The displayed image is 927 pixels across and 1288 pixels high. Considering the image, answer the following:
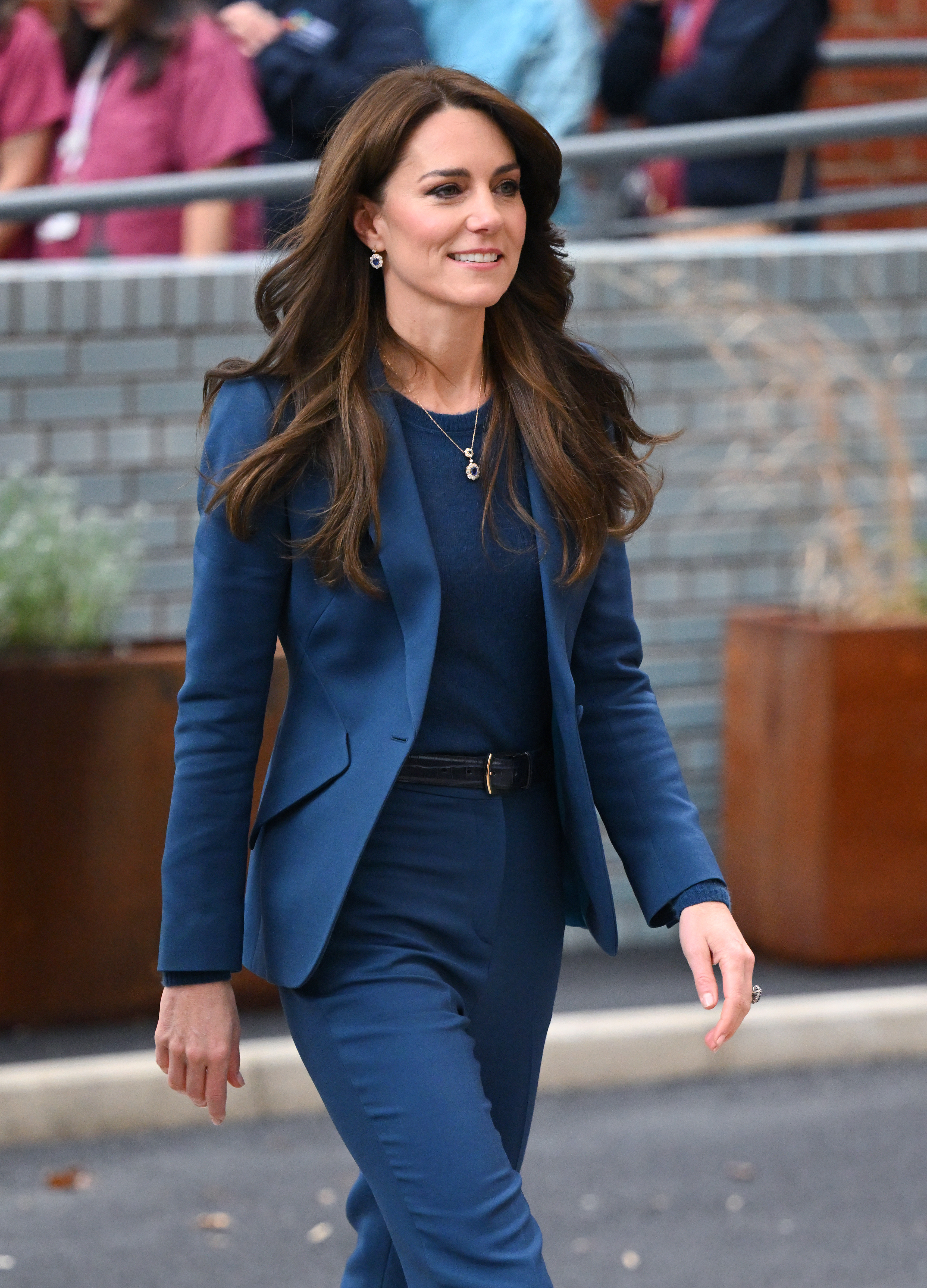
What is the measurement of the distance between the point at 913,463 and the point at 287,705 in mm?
4069

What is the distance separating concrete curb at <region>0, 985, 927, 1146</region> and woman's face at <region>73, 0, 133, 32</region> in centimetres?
303

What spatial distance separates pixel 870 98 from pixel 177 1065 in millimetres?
8099

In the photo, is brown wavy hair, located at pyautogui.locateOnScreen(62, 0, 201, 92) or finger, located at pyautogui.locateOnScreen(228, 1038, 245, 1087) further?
brown wavy hair, located at pyautogui.locateOnScreen(62, 0, 201, 92)

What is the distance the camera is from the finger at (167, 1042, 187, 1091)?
2.34m

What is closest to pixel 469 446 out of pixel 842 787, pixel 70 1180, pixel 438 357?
pixel 438 357

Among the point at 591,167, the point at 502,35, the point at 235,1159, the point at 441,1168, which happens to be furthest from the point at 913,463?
the point at 441,1168

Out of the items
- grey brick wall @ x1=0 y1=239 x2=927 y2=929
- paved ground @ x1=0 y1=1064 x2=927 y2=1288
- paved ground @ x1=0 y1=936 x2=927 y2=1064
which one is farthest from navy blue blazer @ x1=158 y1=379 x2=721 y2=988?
grey brick wall @ x1=0 y1=239 x2=927 y2=929

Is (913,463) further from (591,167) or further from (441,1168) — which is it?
(441,1168)

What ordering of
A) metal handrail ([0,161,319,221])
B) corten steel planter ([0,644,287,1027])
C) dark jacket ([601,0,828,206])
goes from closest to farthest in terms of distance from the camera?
corten steel planter ([0,644,287,1027]) < metal handrail ([0,161,319,221]) < dark jacket ([601,0,828,206])

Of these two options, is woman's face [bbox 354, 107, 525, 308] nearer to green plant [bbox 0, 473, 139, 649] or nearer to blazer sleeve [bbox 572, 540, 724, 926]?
blazer sleeve [bbox 572, 540, 724, 926]

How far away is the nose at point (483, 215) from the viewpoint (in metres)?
2.35

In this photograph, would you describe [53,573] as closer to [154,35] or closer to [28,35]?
[154,35]

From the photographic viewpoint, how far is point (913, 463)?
607cm

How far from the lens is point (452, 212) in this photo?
2.36 metres
